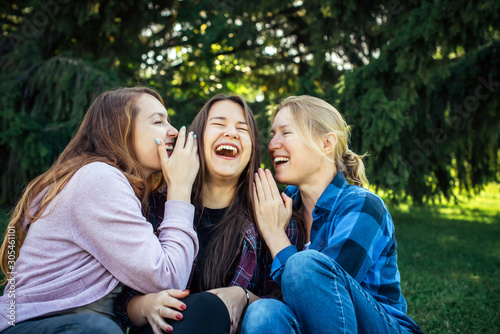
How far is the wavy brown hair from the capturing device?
1877 mm

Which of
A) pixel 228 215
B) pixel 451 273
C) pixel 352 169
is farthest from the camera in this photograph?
pixel 451 273

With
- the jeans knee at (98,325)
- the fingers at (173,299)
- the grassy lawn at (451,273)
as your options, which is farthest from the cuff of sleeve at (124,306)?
the grassy lawn at (451,273)

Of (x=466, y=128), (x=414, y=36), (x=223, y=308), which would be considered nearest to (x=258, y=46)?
(x=414, y=36)

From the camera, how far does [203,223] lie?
2514mm

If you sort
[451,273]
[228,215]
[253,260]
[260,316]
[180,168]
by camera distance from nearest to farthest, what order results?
[260,316] → [180,168] → [253,260] → [228,215] → [451,273]

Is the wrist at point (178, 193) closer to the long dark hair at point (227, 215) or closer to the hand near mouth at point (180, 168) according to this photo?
the hand near mouth at point (180, 168)

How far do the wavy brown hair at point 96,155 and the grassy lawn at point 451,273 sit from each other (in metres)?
2.59

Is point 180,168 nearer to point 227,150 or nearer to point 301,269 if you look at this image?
point 227,150

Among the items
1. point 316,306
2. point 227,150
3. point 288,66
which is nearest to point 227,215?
point 227,150

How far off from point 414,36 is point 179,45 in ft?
12.4

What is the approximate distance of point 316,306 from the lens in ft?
5.72

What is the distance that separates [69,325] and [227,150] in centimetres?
143

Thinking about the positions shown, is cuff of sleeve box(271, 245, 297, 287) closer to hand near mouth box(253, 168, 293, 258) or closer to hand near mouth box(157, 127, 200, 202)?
hand near mouth box(253, 168, 293, 258)

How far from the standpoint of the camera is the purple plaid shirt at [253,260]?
7.54 ft
